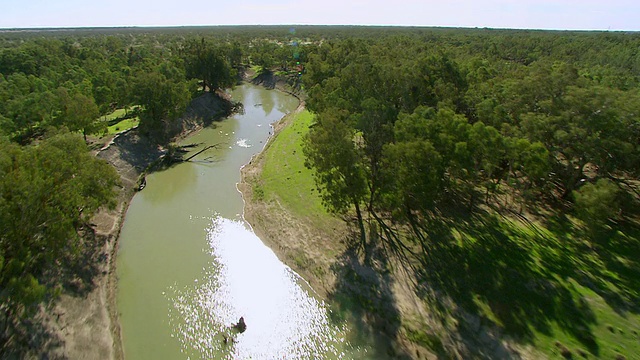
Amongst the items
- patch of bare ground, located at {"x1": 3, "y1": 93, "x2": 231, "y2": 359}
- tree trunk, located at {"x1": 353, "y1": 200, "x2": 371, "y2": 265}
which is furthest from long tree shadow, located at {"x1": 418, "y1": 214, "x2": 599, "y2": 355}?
patch of bare ground, located at {"x1": 3, "y1": 93, "x2": 231, "y2": 359}

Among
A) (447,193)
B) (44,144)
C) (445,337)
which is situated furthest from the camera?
(447,193)

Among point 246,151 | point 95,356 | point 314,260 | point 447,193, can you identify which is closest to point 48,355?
point 95,356

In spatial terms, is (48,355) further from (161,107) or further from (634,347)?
(161,107)

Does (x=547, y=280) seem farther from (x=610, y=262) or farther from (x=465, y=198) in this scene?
(x=465, y=198)

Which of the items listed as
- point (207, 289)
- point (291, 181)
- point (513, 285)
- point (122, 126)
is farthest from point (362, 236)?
point (122, 126)

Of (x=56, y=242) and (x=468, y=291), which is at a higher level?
(x=56, y=242)
